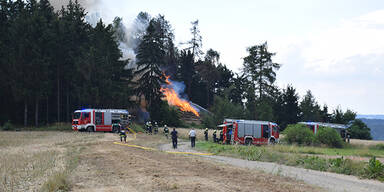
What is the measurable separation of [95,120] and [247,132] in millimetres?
18716

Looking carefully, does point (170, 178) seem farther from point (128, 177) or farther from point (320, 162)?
point (320, 162)

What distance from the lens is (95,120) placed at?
43.7 m

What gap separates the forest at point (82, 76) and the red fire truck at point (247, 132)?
2152 centimetres

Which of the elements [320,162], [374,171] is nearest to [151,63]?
[320,162]

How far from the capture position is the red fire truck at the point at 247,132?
35000 millimetres

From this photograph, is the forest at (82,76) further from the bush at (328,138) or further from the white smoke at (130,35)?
the white smoke at (130,35)

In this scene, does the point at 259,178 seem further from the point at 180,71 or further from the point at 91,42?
the point at 180,71

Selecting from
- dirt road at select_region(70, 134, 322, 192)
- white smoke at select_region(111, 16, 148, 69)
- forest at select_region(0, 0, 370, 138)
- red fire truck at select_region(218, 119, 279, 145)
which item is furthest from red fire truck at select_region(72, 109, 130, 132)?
white smoke at select_region(111, 16, 148, 69)

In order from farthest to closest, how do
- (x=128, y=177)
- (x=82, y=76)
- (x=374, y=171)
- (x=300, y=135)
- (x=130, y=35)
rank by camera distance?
1. (x=130, y=35)
2. (x=82, y=76)
3. (x=300, y=135)
4. (x=374, y=171)
5. (x=128, y=177)

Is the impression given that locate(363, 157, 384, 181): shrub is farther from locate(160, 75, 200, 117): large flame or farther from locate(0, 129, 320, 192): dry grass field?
locate(160, 75, 200, 117): large flame

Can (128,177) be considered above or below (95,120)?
below

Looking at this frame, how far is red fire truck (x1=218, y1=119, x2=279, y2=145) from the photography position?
35000 millimetres

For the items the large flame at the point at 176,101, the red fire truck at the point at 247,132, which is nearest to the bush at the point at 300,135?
the red fire truck at the point at 247,132

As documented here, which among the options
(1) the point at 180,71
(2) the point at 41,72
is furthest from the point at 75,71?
(1) the point at 180,71
